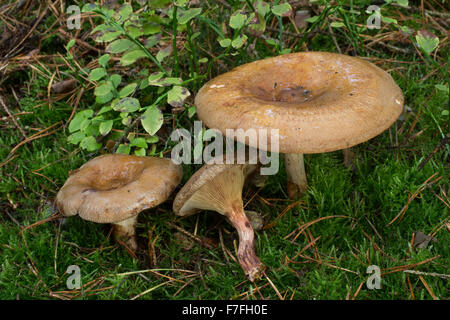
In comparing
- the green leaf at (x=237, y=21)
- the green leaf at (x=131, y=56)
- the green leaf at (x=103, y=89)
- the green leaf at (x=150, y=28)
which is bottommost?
the green leaf at (x=103, y=89)

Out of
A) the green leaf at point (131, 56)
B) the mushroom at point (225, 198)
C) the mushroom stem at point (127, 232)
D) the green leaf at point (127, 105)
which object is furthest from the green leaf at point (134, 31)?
the mushroom stem at point (127, 232)

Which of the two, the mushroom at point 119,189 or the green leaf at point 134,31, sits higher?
the green leaf at point 134,31

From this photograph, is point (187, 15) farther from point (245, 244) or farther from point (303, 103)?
point (245, 244)

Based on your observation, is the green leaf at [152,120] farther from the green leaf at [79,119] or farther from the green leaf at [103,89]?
the green leaf at [79,119]

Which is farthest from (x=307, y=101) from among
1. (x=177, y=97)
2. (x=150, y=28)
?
(x=150, y=28)

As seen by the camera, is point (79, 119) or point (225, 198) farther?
point (79, 119)

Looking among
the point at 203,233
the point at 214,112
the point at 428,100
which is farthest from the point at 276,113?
the point at 428,100
